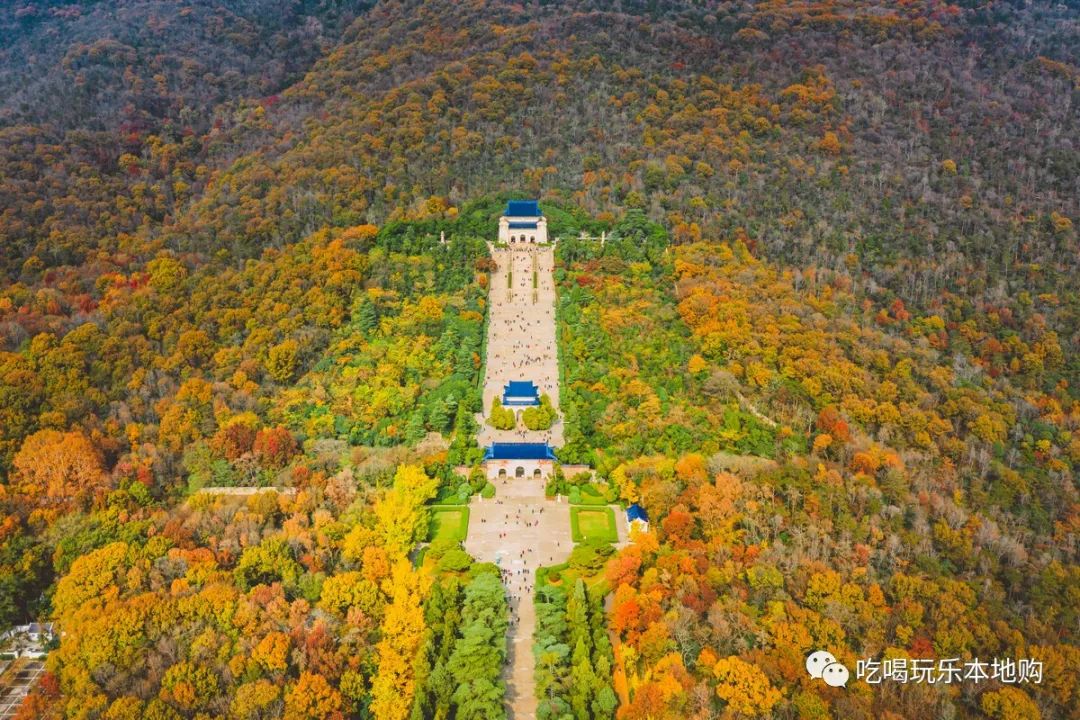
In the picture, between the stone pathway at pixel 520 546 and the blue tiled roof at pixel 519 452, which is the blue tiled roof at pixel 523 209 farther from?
the stone pathway at pixel 520 546

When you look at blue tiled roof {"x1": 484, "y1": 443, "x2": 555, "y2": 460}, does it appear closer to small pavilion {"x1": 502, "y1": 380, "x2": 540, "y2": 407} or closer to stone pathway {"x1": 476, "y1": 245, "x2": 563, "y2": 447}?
stone pathway {"x1": 476, "y1": 245, "x2": 563, "y2": 447}

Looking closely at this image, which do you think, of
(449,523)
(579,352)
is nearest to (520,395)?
(579,352)

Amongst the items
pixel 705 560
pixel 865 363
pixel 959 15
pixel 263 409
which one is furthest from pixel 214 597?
pixel 959 15

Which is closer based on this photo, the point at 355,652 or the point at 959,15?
the point at 355,652

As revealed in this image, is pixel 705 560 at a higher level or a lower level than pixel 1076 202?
lower

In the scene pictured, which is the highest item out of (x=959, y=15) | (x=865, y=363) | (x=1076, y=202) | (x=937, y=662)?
(x=959, y=15)

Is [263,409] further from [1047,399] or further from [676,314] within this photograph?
[1047,399]
